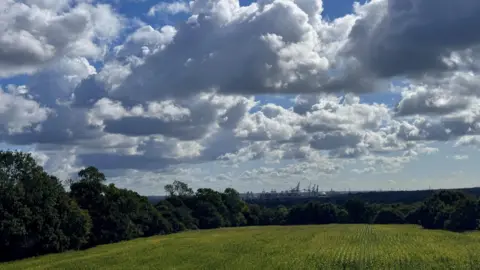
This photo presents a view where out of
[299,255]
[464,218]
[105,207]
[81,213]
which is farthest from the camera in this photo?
[464,218]

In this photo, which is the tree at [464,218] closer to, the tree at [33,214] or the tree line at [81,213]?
the tree line at [81,213]

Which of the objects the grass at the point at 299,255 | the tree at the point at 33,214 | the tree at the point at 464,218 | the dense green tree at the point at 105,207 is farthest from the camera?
the tree at the point at 464,218

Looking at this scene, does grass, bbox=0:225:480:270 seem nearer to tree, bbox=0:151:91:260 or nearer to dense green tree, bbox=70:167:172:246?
tree, bbox=0:151:91:260

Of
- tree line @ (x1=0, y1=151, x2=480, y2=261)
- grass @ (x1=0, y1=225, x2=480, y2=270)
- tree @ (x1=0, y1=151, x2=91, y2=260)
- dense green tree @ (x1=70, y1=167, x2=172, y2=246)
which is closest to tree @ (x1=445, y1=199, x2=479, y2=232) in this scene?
tree line @ (x1=0, y1=151, x2=480, y2=261)

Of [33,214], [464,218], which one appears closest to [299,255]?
[33,214]

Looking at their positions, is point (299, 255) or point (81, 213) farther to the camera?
point (81, 213)

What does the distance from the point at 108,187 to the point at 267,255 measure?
7175 centimetres

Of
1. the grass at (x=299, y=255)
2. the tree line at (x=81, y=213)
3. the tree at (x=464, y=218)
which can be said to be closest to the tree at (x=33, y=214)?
the tree line at (x=81, y=213)

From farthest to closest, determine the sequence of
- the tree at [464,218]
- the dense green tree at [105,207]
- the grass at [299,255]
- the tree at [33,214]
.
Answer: the tree at [464,218] → the dense green tree at [105,207] → the tree at [33,214] → the grass at [299,255]

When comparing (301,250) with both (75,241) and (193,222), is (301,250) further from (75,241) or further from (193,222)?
(193,222)

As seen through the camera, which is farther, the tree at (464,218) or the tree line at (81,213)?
the tree at (464,218)

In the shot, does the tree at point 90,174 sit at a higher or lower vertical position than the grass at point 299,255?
higher

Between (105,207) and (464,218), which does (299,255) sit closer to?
(105,207)

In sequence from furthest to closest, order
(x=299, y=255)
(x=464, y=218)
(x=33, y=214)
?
(x=464, y=218), (x=33, y=214), (x=299, y=255)
